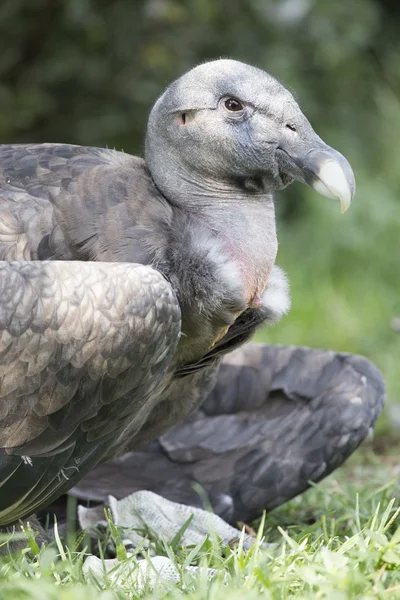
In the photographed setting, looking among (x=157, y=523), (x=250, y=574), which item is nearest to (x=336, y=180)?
(x=250, y=574)

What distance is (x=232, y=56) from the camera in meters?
8.56

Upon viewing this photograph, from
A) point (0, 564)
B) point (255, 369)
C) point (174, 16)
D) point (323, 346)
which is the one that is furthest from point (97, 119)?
point (0, 564)

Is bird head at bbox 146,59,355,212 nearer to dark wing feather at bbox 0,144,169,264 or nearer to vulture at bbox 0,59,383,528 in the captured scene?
vulture at bbox 0,59,383,528

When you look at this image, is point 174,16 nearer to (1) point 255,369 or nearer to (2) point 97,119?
(2) point 97,119

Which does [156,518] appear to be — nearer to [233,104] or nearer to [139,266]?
[139,266]

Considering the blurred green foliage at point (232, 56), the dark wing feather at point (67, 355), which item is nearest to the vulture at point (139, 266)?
the dark wing feather at point (67, 355)

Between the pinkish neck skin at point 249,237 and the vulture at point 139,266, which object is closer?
the vulture at point 139,266

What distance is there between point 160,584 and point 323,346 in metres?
4.07

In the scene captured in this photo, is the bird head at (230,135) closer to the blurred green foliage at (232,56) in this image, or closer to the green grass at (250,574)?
the green grass at (250,574)

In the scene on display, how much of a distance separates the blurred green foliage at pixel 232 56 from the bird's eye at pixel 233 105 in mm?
3455

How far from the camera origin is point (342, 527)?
174 inches

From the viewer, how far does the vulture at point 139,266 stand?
11.3ft

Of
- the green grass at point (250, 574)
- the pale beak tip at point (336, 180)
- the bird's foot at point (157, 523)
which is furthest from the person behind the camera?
the bird's foot at point (157, 523)

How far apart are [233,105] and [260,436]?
1728 mm
